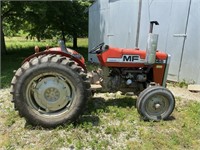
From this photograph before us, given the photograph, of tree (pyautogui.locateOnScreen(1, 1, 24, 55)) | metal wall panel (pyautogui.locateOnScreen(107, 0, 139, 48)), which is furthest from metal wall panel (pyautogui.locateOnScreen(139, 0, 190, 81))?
tree (pyautogui.locateOnScreen(1, 1, 24, 55))

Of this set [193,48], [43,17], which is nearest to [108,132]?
[193,48]

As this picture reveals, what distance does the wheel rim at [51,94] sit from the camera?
138 inches

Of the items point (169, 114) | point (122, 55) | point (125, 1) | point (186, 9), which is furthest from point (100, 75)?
point (125, 1)

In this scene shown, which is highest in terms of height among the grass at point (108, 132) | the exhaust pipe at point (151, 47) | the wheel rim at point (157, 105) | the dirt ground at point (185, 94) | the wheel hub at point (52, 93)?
the exhaust pipe at point (151, 47)

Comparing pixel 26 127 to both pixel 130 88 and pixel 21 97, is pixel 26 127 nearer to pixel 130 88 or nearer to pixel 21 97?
pixel 21 97

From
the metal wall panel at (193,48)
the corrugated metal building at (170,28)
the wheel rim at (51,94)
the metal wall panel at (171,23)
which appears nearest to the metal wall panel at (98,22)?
the corrugated metal building at (170,28)

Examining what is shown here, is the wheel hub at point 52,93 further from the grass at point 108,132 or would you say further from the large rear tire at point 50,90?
the grass at point 108,132

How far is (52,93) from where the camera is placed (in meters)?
3.55

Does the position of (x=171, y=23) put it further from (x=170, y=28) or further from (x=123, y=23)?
(x=123, y=23)

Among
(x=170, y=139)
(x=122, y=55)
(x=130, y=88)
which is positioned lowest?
(x=170, y=139)

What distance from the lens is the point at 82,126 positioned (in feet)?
11.6

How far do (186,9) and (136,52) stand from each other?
2.91 m

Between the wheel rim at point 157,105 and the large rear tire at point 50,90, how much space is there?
3.37 feet

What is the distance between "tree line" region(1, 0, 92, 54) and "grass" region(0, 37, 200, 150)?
578 cm
